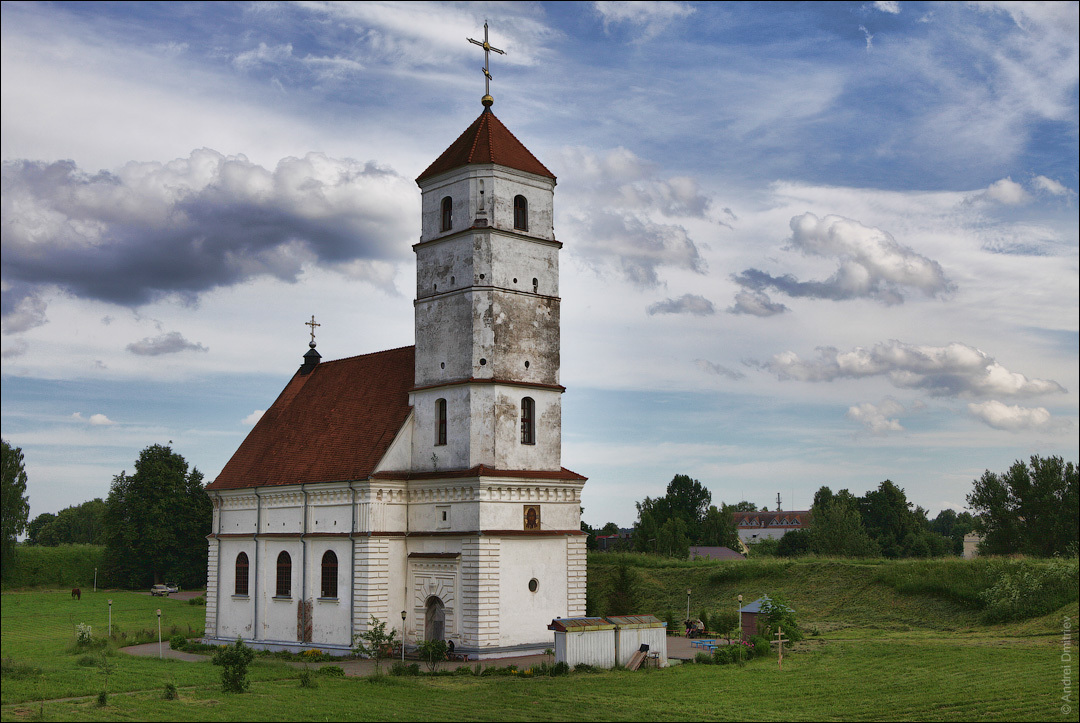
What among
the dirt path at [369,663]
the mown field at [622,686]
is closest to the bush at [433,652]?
the dirt path at [369,663]

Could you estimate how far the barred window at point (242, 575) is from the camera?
44.0 metres

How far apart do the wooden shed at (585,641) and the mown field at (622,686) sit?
989 millimetres

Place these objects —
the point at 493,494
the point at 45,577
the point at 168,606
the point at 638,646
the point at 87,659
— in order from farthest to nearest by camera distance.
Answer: the point at 168,606 → the point at 493,494 → the point at 638,646 → the point at 87,659 → the point at 45,577

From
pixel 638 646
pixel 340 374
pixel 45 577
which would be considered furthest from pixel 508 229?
pixel 45 577

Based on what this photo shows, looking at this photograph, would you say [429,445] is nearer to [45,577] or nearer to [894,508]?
[45,577]

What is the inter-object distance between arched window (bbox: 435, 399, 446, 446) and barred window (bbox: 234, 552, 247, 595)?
41.7ft

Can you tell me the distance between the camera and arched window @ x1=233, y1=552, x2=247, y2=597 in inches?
1731

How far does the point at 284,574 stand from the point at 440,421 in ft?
34.6

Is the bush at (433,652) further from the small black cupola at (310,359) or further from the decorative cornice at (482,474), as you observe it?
the small black cupola at (310,359)

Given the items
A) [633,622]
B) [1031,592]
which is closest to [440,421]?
[633,622]

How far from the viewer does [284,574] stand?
41656mm

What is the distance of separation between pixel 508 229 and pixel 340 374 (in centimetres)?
1332

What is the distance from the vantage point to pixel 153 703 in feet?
75.5

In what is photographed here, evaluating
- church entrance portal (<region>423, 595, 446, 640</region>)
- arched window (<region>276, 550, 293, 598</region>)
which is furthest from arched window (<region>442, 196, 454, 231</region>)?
arched window (<region>276, 550, 293, 598</region>)
